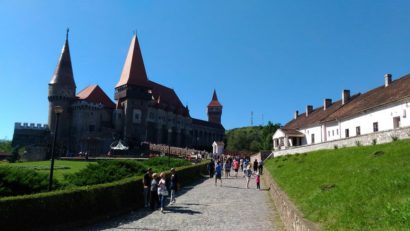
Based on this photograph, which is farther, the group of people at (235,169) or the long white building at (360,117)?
the long white building at (360,117)

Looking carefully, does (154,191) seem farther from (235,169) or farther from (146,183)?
(235,169)

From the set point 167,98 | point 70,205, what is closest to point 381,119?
point 70,205

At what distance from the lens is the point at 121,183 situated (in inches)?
651

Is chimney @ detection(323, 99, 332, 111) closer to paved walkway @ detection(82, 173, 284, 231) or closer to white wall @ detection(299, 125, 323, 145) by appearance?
white wall @ detection(299, 125, 323, 145)

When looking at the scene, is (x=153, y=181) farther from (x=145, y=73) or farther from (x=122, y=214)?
(x=145, y=73)

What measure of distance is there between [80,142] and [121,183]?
63054mm

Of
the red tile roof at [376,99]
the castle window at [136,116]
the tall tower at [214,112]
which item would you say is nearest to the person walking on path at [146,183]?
the red tile roof at [376,99]

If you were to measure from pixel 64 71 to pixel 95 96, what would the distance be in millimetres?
7765

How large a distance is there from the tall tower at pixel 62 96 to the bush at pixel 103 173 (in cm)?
6018

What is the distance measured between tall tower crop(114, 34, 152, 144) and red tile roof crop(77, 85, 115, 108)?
2179mm

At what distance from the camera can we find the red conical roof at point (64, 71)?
263 feet

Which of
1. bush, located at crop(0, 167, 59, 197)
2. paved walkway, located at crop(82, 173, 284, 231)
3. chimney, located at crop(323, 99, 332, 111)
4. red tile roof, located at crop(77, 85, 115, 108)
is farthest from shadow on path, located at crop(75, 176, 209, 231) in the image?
red tile roof, located at crop(77, 85, 115, 108)

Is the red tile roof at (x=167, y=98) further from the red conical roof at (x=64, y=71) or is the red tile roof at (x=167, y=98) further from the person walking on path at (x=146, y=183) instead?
the person walking on path at (x=146, y=183)

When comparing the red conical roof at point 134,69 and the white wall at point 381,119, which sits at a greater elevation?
the red conical roof at point 134,69
